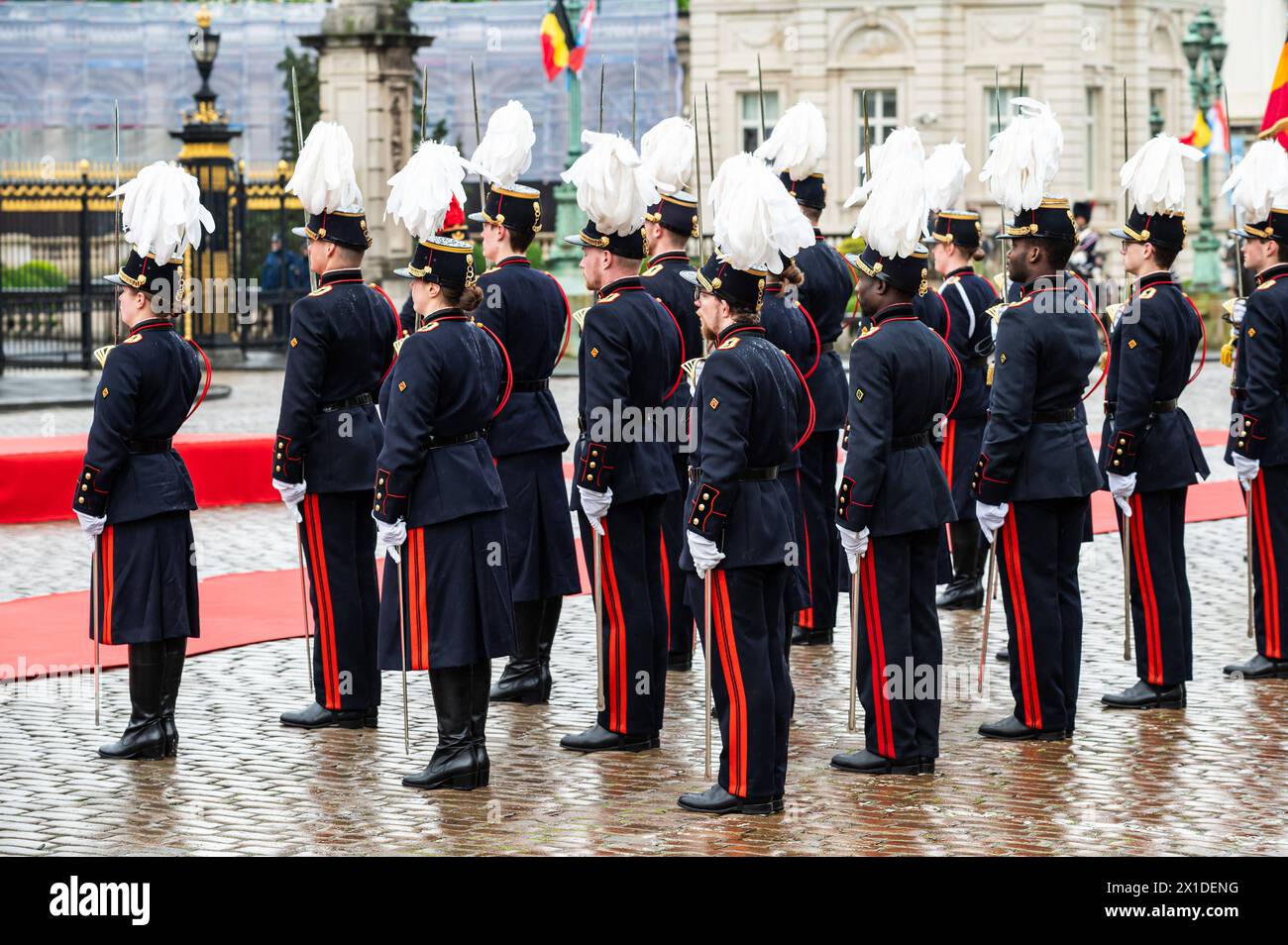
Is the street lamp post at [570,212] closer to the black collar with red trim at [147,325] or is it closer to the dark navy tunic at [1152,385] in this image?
the dark navy tunic at [1152,385]

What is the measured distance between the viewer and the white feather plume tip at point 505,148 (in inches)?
381

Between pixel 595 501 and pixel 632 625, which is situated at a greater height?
pixel 595 501

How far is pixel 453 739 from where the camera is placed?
26.5ft

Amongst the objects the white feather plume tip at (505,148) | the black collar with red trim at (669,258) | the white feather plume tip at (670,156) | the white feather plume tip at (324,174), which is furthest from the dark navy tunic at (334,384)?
the white feather plume tip at (670,156)

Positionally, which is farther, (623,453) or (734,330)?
(623,453)

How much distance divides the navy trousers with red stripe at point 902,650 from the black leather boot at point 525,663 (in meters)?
1.84

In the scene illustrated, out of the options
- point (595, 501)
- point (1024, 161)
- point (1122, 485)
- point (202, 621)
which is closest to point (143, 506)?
point (595, 501)

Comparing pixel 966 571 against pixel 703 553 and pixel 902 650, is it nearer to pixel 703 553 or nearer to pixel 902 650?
pixel 902 650

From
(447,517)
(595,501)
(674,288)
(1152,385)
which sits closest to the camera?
(447,517)

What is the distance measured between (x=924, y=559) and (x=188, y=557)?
9.57ft

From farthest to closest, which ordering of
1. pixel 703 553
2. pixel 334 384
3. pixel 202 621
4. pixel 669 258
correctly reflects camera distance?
pixel 202 621
pixel 669 258
pixel 334 384
pixel 703 553

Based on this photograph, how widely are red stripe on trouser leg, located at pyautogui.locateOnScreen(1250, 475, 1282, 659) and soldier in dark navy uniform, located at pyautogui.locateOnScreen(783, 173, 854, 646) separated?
79.6 inches

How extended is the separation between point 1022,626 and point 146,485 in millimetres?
3548

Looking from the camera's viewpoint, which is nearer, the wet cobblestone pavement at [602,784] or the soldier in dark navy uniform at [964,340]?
the wet cobblestone pavement at [602,784]
